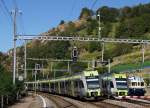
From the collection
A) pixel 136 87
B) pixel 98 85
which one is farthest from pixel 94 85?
pixel 136 87

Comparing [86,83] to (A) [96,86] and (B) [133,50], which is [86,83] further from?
(B) [133,50]

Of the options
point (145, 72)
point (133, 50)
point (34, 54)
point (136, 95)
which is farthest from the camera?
point (34, 54)

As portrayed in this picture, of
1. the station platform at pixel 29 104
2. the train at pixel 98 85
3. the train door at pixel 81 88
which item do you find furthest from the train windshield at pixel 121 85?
the station platform at pixel 29 104

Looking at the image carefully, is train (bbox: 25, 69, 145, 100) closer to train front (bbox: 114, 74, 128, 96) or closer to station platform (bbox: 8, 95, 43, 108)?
Result: train front (bbox: 114, 74, 128, 96)

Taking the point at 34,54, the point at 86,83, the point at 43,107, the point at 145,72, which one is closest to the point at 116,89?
the point at 86,83

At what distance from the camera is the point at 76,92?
62.4 metres

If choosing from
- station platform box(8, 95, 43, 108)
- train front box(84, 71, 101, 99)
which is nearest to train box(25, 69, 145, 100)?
train front box(84, 71, 101, 99)

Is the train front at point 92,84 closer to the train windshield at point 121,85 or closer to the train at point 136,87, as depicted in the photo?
the train windshield at point 121,85

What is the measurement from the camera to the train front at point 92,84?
2302 inches

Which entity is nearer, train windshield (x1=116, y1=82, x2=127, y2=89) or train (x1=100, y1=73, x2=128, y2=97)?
train (x1=100, y1=73, x2=128, y2=97)

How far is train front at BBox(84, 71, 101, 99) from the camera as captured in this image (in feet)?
192

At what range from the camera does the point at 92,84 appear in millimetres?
59219

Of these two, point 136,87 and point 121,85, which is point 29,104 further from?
point 136,87

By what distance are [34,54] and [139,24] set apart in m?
40.6
